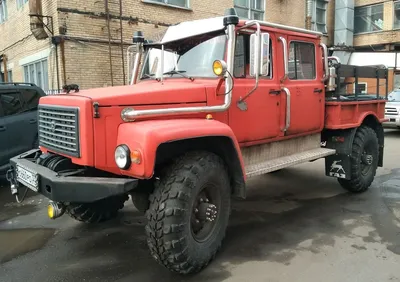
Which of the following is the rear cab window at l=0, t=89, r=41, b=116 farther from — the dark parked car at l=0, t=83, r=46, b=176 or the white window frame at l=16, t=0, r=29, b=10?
the white window frame at l=16, t=0, r=29, b=10

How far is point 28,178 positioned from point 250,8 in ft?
40.6

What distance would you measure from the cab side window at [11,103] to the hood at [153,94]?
3.67m

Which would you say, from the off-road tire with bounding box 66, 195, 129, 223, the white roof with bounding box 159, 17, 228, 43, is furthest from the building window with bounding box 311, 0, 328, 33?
the off-road tire with bounding box 66, 195, 129, 223

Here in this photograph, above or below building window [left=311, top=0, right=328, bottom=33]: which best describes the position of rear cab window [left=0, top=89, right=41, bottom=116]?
below

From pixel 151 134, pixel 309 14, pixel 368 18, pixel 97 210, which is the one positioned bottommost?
pixel 97 210

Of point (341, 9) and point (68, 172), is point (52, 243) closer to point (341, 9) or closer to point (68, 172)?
point (68, 172)

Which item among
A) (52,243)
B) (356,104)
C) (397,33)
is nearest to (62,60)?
(52,243)

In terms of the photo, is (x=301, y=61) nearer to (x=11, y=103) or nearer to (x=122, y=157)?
(x=122, y=157)

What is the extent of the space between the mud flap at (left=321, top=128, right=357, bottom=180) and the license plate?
4.06 metres

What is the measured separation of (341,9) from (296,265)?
62.2 feet

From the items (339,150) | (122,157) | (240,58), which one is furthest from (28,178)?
(339,150)

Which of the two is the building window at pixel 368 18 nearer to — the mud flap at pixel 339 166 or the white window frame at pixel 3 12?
the white window frame at pixel 3 12

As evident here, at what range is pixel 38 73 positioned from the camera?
11539 mm

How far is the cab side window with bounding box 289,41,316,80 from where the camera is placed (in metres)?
4.90
